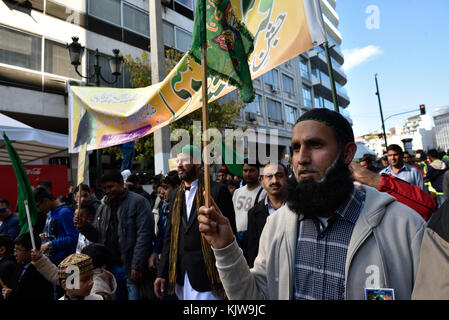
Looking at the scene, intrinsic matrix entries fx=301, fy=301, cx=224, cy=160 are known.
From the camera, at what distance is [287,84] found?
31141 millimetres

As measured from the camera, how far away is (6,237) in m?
3.64

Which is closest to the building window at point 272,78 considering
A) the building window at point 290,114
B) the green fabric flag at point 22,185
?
the building window at point 290,114

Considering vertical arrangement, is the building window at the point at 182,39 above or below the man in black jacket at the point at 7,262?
above

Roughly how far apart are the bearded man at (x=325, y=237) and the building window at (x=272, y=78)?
26314 millimetres

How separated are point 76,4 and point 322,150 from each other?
16.6 metres

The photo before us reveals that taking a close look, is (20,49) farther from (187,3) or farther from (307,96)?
(307,96)

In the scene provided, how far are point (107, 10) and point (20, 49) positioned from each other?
5153mm

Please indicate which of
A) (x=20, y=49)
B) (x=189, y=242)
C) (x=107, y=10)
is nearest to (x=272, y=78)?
(x=107, y=10)

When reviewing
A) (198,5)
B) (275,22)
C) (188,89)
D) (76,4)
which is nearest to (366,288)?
(198,5)

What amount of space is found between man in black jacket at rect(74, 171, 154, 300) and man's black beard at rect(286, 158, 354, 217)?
8.81 ft

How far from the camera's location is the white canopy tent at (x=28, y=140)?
240 inches

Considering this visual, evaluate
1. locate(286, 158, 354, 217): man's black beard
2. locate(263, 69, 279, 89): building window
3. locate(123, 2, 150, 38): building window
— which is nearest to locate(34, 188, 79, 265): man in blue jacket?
locate(286, 158, 354, 217): man's black beard

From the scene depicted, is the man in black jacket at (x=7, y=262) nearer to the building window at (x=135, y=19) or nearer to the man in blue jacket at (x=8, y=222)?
the man in blue jacket at (x=8, y=222)
